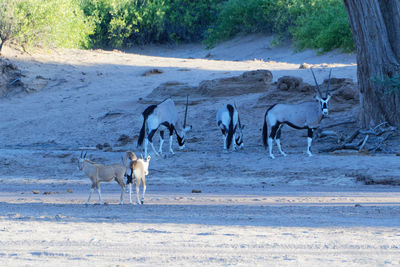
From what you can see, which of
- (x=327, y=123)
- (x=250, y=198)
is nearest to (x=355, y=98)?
(x=327, y=123)

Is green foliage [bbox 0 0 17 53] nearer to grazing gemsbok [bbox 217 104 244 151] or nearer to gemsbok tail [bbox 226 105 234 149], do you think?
grazing gemsbok [bbox 217 104 244 151]

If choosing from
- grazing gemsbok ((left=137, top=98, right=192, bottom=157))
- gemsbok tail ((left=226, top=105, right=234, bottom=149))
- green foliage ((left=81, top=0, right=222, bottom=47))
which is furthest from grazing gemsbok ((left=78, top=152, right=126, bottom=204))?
green foliage ((left=81, top=0, right=222, bottom=47))

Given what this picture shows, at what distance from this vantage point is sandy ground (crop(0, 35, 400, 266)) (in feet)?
21.2

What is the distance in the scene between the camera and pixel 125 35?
38.9 metres

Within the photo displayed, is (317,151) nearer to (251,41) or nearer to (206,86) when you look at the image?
(206,86)

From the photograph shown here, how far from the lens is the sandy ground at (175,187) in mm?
6449

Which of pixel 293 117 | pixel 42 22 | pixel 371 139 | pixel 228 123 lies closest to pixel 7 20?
pixel 42 22

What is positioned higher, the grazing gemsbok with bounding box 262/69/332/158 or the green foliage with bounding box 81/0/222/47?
the green foliage with bounding box 81/0/222/47

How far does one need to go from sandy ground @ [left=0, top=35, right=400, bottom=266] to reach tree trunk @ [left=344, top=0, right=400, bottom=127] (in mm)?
1582

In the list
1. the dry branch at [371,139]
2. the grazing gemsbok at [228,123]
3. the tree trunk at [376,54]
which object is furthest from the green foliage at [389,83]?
the grazing gemsbok at [228,123]

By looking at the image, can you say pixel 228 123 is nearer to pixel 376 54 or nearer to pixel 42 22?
pixel 376 54

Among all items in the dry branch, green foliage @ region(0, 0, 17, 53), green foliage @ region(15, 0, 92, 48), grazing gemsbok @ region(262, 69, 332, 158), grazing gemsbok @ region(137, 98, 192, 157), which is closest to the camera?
the dry branch

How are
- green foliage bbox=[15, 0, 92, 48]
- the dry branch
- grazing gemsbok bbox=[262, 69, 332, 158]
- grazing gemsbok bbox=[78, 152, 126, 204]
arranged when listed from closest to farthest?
grazing gemsbok bbox=[78, 152, 126, 204] → the dry branch → grazing gemsbok bbox=[262, 69, 332, 158] → green foliage bbox=[15, 0, 92, 48]

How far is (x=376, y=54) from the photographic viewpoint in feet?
52.0
